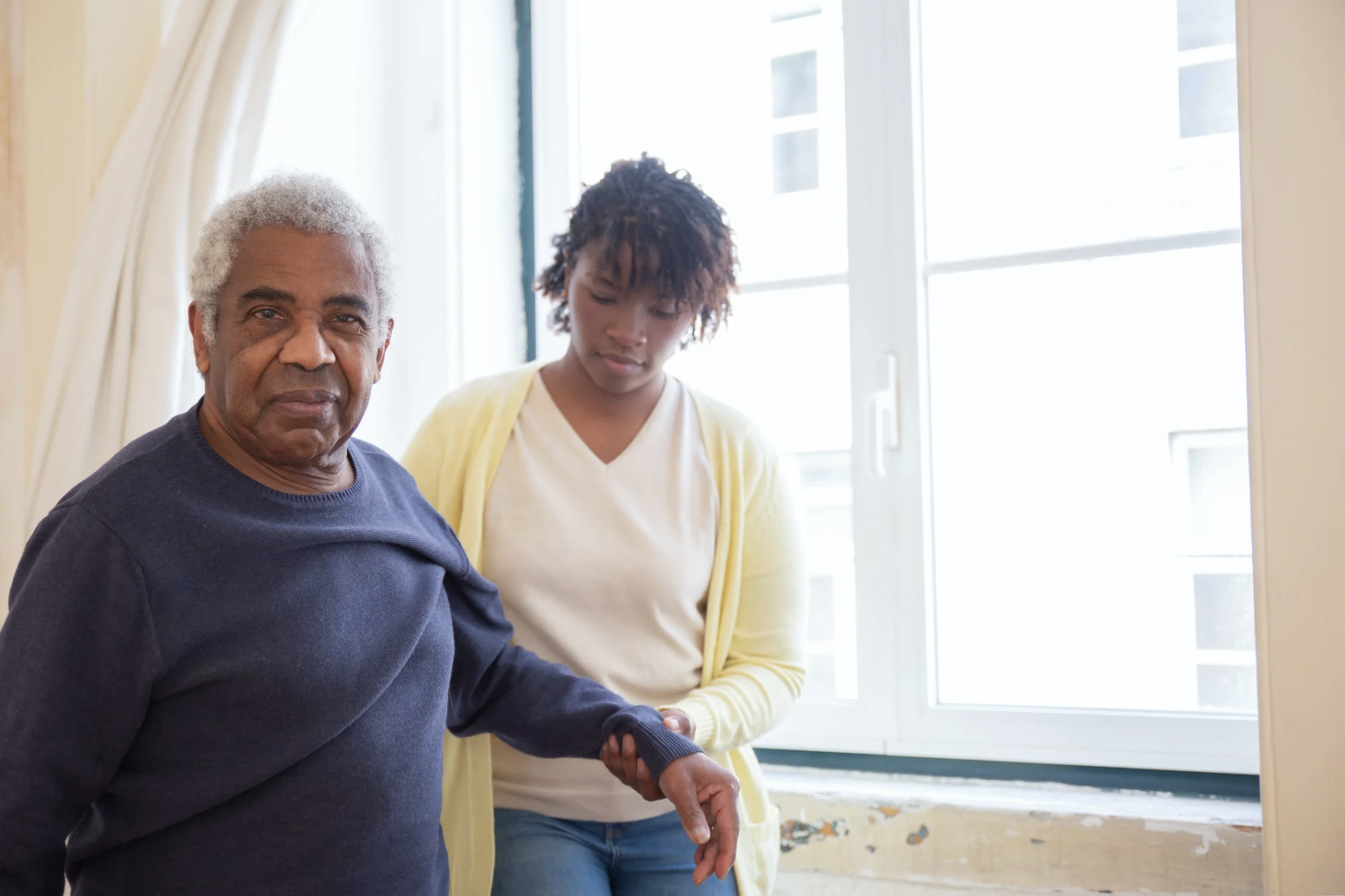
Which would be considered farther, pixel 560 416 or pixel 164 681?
pixel 560 416

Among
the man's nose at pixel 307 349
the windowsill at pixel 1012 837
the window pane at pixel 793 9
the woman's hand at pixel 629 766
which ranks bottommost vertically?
the windowsill at pixel 1012 837

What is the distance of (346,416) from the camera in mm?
1034

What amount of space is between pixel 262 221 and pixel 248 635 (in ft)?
1.25

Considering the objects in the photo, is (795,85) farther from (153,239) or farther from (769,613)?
(153,239)

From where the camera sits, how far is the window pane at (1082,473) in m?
1.78

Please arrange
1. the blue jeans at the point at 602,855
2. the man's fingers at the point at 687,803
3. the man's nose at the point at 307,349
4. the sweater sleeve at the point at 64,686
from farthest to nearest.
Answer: the blue jeans at the point at 602,855
the man's fingers at the point at 687,803
the man's nose at the point at 307,349
the sweater sleeve at the point at 64,686

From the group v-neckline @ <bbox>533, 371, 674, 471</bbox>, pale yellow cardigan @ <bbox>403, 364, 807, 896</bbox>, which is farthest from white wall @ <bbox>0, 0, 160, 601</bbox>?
v-neckline @ <bbox>533, 371, 674, 471</bbox>

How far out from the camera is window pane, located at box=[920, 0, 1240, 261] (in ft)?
5.94

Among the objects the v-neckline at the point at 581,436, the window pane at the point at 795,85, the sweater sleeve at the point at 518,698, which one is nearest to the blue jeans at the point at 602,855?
the sweater sleeve at the point at 518,698

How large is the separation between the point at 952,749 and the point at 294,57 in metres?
1.66

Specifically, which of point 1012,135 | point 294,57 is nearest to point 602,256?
point 294,57

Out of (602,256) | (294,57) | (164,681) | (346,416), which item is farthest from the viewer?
(294,57)

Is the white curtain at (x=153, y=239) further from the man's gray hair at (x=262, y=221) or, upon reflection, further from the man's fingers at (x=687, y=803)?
the man's fingers at (x=687, y=803)

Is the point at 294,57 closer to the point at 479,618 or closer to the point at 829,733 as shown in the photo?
the point at 479,618
